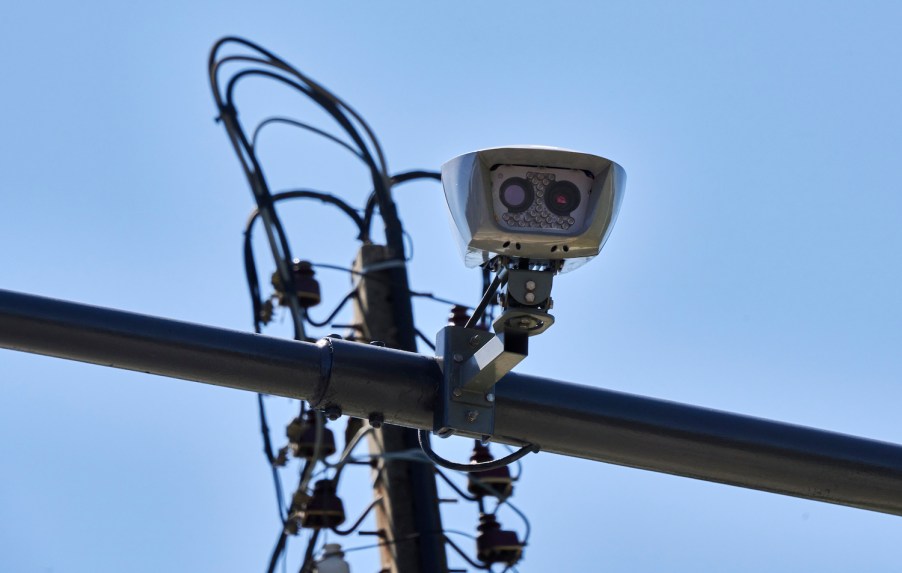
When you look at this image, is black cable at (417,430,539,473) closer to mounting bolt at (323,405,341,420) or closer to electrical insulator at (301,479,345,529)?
mounting bolt at (323,405,341,420)

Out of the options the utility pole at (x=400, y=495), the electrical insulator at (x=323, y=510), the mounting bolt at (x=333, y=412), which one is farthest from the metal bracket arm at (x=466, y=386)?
the electrical insulator at (x=323, y=510)

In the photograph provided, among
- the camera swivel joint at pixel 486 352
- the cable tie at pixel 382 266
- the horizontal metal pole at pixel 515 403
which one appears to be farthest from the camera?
the cable tie at pixel 382 266

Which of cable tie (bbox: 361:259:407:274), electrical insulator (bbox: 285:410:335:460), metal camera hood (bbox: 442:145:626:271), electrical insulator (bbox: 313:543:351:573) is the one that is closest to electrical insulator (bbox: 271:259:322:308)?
cable tie (bbox: 361:259:407:274)

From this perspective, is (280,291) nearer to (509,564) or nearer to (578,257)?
(509,564)

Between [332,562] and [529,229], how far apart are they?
153 inches

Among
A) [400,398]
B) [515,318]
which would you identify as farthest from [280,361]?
[515,318]

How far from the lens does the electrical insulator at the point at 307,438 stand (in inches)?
311

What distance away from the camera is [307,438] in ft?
26.0

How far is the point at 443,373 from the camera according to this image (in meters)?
4.50

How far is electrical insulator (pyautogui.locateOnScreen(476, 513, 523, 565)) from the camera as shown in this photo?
7840 mm

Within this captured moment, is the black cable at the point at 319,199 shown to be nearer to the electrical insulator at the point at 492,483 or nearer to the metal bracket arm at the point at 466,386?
the electrical insulator at the point at 492,483

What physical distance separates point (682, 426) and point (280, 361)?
1315 millimetres

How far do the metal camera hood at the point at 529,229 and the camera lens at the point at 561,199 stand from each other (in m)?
0.03

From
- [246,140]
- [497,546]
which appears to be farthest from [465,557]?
[246,140]
